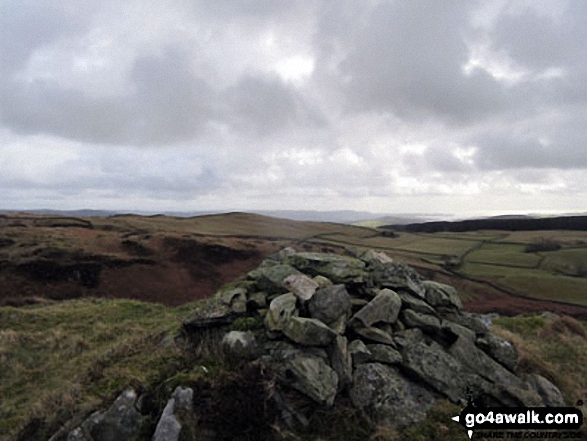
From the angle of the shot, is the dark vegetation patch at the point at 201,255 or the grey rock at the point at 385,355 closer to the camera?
the grey rock at the point at 385,355

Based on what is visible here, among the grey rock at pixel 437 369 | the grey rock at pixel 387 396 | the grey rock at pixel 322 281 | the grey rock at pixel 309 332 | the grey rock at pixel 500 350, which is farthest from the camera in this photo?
the grey rock at pixel 322 281

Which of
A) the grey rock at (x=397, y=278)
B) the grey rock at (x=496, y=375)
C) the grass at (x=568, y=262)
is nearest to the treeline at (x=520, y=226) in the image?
the grass at (x=568, y=262)

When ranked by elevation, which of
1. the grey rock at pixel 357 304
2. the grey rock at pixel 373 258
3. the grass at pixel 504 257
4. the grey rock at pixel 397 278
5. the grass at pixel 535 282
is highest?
the grey rock at pixel 373 258

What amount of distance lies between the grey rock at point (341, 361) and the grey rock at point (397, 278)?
3992 mm

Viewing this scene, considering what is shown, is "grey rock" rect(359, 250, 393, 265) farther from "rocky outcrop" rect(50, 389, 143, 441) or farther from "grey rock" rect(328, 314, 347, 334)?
"rocky outcrop" rect(50, 389, 143, 441)

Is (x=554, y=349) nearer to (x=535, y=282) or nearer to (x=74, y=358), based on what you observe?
(x=74, y=358)

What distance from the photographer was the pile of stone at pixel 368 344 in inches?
367

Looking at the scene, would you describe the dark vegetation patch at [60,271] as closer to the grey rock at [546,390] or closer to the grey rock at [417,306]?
the grey rock at [417,306]

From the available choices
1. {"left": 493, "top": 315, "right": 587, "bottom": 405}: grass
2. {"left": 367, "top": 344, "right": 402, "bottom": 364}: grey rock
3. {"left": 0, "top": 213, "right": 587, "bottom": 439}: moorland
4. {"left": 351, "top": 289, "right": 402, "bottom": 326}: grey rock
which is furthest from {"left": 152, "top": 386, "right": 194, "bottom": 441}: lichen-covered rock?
{"left": 493, "top": 315, "right": 587, "bottom": 405}: grass

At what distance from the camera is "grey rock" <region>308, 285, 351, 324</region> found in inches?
426

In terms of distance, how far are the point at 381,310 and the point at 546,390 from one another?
18.3 ft

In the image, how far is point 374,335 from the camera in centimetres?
1085

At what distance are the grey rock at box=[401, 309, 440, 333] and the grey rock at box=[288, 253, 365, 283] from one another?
2.01 m

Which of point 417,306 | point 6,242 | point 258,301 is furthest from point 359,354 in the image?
point 6,242
